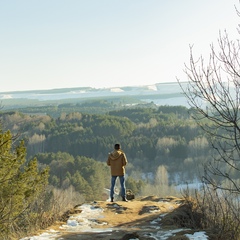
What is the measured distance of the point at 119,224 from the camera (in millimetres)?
9656

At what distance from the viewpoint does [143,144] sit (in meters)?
107

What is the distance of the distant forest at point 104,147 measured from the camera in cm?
7566

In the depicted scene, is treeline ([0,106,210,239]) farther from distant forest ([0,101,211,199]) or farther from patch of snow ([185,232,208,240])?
patch of snow ([185,232,208,240])

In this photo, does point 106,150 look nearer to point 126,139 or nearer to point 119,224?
point 126,139

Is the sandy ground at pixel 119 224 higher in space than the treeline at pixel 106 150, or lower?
higher

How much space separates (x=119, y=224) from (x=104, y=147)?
100500 millimetres

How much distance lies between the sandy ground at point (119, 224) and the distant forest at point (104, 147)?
173 feet

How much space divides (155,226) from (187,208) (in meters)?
1.06

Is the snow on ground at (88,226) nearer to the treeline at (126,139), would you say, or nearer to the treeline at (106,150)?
the treeline at (106,150)

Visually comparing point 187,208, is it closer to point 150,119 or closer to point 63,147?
point 63,147

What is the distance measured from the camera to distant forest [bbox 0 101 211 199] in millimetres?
75656

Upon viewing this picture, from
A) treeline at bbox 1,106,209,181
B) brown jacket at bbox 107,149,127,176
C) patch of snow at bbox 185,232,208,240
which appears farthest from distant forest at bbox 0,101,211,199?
patch of snow at bbox 185,232,208,240

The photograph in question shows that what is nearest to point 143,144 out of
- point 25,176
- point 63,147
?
point 63,147

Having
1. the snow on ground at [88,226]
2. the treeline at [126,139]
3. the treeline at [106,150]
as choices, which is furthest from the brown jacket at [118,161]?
the treeline at [126,139]
